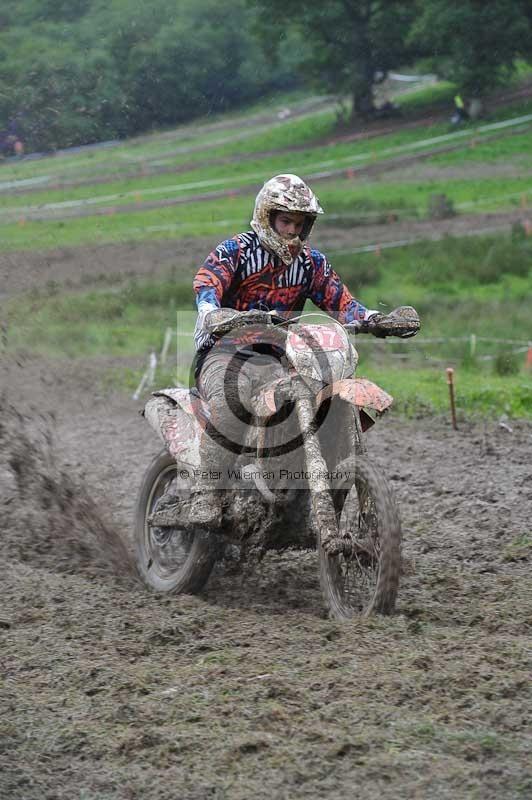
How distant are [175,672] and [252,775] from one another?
1101 millimetres

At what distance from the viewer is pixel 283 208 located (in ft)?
18.6

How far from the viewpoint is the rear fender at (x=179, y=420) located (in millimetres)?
6062

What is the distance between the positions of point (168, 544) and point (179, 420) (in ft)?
2.56

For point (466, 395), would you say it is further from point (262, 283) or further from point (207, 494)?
point (207, 494)

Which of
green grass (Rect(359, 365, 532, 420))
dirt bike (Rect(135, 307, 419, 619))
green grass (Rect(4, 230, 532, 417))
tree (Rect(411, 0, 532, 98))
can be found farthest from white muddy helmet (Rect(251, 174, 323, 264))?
tree (Rect(411, 0, 532, 98))

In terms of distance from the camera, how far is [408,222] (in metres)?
29.6

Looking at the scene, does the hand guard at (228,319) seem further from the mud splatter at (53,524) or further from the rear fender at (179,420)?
the mud splatter at (53,524)

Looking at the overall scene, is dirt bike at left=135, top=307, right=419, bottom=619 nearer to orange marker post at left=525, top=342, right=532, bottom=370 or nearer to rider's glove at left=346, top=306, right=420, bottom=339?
rider's glove at left=346, top=306, right=420, bottom=339

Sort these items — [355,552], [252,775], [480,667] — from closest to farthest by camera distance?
[252,775]
[480,667]
[355,552]

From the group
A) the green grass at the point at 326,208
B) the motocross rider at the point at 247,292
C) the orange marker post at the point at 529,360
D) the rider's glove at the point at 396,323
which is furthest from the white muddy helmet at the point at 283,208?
the green grass at the point at 326,208

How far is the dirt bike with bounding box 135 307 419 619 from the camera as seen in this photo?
5.21 m

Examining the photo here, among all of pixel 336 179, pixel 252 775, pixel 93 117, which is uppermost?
pixel 93 117

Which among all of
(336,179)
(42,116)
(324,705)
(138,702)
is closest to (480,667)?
(324,705)

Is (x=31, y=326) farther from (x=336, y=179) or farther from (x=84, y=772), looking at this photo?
(x=336, y=179)
